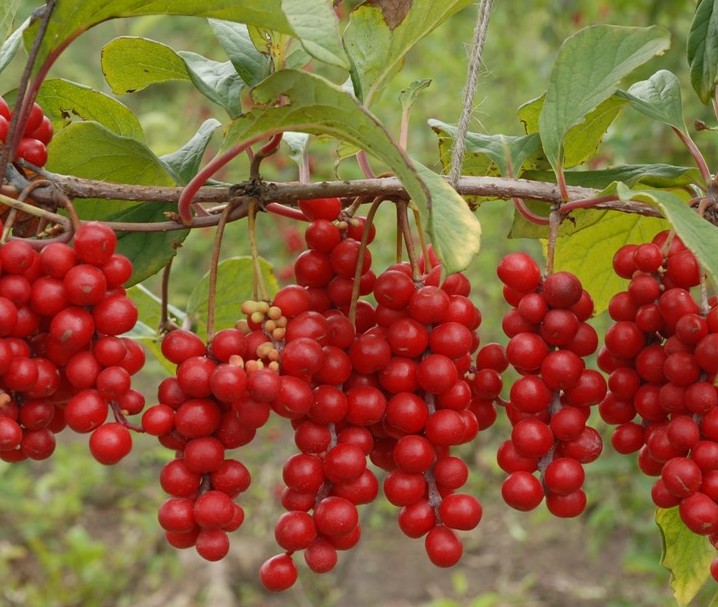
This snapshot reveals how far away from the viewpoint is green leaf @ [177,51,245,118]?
93cm

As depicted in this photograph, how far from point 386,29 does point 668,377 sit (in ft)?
1.41

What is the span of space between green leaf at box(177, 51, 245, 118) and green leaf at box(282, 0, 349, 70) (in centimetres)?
27

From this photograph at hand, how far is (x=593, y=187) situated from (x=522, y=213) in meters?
0.10

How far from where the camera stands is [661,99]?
100 cm

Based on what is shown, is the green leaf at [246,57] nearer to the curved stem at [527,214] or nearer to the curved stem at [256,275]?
the curved stem at [256,275]

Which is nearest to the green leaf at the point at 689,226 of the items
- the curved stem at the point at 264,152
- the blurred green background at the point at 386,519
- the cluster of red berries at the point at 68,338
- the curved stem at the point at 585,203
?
the curved stem at the point at 585,203

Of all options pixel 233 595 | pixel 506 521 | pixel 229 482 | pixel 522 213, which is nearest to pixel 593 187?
pixel 522 213

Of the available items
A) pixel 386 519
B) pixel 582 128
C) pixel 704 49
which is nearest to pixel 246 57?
pixel 582 128

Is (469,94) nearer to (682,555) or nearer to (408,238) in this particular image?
(408,238)

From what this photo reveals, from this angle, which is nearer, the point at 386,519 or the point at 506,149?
the point at 506,149

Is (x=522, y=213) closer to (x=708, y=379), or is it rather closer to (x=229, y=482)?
(x=708, y=379)

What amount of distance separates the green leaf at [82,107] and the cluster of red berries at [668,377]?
568 mm

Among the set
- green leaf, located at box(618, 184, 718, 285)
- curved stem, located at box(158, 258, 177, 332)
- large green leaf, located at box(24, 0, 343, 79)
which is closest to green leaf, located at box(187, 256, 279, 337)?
curved stem, located at box(158, 258, 177, 332)

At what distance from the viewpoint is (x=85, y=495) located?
4.47 meters
